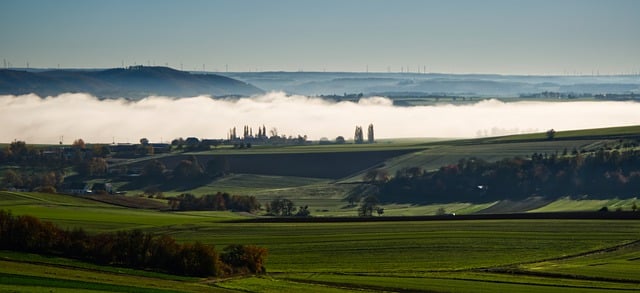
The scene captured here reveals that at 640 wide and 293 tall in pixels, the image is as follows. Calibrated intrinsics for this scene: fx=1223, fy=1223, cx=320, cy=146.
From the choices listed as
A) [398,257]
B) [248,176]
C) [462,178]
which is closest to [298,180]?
[248,176]

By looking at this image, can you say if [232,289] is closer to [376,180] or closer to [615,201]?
[615,201]

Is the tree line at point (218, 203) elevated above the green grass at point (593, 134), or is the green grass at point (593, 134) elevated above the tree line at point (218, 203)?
the green grass at point (593, 134)

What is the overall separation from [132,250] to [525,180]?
83694 millimetres

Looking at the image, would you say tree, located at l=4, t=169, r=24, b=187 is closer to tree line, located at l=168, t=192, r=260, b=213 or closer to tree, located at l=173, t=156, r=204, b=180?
tree, located at l=173, t=156, r=204, b=180

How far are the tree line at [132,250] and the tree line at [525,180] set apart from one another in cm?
7427

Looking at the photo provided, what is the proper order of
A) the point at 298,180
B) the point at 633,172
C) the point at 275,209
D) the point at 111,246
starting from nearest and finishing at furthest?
the point at 111,246
the point at 275,209
the point at 633,172
the point at 298,180

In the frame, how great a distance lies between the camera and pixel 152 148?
19600cm

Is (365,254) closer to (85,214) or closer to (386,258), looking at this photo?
(386,258)

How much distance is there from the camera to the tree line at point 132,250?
56375mm

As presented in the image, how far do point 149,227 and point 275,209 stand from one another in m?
39.5

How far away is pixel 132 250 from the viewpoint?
5747 centimetres

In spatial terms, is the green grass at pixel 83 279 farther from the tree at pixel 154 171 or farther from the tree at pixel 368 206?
the tree at pixel 154 171

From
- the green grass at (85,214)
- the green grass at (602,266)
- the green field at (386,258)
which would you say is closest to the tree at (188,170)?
the green grass at (85,214)

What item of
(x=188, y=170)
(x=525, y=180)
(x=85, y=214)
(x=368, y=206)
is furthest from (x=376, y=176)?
(x=85, y=214)
